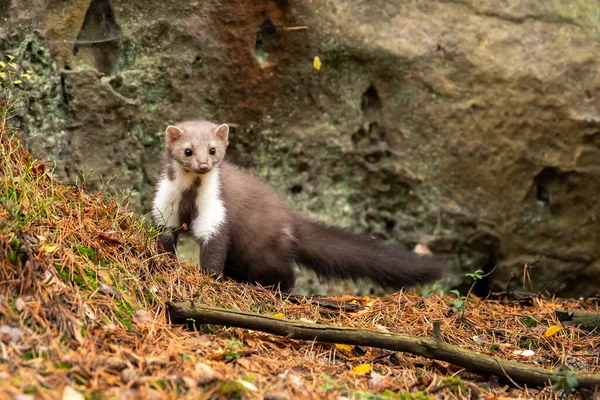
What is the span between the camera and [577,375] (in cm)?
377

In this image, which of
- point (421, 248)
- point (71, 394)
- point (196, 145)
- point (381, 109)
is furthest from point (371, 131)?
point (71, 394)

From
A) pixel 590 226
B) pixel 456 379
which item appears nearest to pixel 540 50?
pixel 590 226

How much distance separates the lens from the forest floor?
3.25 m

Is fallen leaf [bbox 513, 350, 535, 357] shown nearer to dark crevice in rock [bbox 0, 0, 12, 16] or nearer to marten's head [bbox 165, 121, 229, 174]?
marten's head [bbox 165, 121, 229, 174]

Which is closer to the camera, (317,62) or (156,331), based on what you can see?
(156,331)

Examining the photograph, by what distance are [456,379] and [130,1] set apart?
379cm

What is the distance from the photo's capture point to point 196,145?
5.21 m

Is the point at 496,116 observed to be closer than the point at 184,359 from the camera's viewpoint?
No

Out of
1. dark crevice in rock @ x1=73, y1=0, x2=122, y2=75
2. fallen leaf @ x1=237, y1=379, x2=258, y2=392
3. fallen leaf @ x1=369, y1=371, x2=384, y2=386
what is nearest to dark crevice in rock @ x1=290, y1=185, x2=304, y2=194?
dark crevice in rock @ x1=73, y1=0, x2=122, y2=75

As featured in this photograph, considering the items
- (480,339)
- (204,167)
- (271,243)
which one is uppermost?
(204,167)

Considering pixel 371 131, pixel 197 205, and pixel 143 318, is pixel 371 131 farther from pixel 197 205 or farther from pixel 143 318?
pixel 143 318

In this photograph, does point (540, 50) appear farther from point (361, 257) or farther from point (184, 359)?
point (184, 359)

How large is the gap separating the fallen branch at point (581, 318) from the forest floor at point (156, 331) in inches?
2.7

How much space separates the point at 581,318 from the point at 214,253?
2553 mm
